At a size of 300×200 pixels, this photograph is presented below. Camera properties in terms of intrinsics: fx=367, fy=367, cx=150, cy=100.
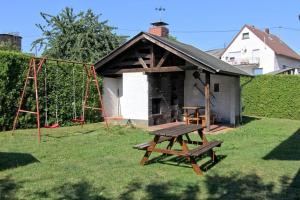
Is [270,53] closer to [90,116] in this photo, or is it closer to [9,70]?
[90,116]

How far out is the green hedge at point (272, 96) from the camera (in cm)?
1912

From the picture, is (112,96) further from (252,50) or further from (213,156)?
(252,50)

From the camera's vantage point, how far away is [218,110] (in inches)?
659

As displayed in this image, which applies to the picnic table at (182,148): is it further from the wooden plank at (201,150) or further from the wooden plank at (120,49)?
the wooden plank at (120,49)

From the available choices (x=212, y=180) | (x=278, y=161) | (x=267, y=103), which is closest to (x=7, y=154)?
(x=212, y=180)

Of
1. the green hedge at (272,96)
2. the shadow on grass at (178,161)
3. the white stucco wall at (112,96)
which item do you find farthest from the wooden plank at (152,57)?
the green hedge at (272,96)

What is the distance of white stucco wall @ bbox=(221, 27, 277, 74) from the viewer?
147ft

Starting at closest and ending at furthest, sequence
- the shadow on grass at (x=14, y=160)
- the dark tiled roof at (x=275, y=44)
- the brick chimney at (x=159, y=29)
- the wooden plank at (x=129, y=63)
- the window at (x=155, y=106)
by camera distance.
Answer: the shadow on grass at (x=14, y=160), the wooden plank at (x=129, y=63), the window at (x=155, y=106), the brick chimney at (x=159, y=29), the dark tiled roof at (x=275, y=44)

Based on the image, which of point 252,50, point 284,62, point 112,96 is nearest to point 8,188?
point 112,96

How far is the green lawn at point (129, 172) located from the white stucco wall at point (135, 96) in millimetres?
4065

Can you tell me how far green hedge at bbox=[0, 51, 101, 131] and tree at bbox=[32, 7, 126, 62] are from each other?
905cm

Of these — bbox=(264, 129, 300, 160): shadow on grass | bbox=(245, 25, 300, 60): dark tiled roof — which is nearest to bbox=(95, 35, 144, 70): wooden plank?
bbox=(264, 129, 300, 160): shadow on grass

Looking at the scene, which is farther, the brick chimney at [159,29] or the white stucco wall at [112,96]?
the brick chimney at [159,29]

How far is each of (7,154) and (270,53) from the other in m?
41.3
